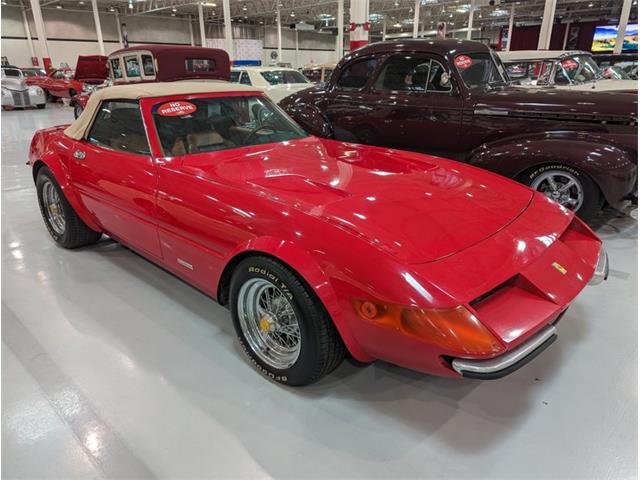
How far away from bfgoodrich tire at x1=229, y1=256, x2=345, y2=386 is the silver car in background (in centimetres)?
1658

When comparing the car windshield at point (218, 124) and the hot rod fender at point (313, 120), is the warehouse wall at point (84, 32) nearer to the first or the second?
the hot rod fender at point (313, 120)

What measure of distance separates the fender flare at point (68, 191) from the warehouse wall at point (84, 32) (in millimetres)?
28750

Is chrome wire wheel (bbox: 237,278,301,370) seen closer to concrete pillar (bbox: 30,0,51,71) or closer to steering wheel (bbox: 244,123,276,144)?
steering wheel (bbox: 244,123,276,144)

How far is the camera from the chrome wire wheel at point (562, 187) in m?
3.80

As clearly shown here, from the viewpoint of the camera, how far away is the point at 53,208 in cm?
371

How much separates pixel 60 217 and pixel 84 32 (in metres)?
32.2

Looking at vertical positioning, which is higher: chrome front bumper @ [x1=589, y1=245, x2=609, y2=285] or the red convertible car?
the red convertible car

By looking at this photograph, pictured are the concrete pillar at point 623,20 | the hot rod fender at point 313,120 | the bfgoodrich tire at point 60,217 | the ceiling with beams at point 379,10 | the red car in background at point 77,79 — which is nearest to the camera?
the bfgoodrich tire at point 60,217

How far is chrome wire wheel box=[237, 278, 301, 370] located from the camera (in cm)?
201

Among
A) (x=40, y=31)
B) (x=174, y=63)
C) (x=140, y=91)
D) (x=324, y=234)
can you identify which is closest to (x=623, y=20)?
(x=174, y=63)

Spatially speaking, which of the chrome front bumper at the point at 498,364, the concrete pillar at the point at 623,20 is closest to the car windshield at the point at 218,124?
the chrome front bumper at the point at 498,364

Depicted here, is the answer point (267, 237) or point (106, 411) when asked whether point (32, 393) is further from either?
point (267, 237)

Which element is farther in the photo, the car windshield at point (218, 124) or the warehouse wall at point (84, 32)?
the warehouse wall at point (84, 32)

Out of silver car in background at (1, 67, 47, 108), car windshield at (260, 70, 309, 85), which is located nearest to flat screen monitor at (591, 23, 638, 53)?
car windshield at (260, 70, 309, 85)
